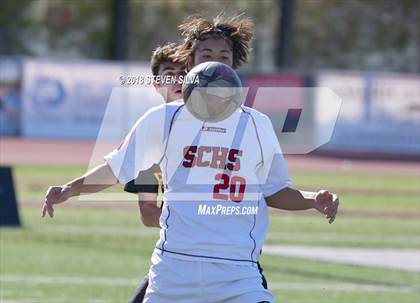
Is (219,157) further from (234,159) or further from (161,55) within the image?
(161,55)

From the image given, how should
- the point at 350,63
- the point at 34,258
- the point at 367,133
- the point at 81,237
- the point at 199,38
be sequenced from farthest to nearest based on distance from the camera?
the point at 350,63 < the point at 367,133 < the point at 81,237 < the point at 34,258 < the point at 199,38

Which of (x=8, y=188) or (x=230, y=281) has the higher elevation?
(x=230, y=281)

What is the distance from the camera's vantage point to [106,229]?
15.2 metres

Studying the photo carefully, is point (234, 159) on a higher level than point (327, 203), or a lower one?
higher

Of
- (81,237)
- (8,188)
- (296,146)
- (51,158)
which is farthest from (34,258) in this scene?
(51,158)

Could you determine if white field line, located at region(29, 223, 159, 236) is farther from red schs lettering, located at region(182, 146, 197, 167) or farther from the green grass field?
red schs lettering, located at region(182, 146, 197, 167)

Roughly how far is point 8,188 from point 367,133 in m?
20.3

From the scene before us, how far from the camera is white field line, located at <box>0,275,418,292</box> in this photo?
10.7 m

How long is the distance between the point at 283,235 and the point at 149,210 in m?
9.47

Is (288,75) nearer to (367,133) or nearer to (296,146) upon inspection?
(367,133)

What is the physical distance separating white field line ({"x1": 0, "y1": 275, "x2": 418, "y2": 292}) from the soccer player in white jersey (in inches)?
232

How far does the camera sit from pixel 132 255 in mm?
12719

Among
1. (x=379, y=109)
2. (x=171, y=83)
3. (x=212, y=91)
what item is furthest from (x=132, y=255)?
(x=379, y=109)

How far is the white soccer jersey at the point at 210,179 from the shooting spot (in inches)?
185
